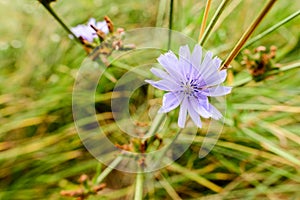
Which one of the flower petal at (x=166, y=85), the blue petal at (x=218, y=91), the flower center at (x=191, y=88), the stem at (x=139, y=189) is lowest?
the stem at (x=139, y=189)

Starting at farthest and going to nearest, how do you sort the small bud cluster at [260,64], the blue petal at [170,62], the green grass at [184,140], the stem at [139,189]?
the green grass at [184,140]
the small bud cluster at [260,64]
the stem at [139,189]
the blue petal at [170,62]

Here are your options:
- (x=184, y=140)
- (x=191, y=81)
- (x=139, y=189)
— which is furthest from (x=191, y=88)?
(x=184, y=140)

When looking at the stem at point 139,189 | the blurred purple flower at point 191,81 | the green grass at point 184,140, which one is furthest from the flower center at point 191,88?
the green grass at point 184,140

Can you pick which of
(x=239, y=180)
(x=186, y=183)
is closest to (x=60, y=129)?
(x=186, y=183)

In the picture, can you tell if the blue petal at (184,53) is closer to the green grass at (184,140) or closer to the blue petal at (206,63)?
the blue petal at (206,63)

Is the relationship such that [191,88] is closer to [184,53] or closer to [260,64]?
[184,53]

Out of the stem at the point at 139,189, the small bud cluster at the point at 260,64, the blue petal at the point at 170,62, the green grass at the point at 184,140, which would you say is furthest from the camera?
the green grass at the point at 184,140

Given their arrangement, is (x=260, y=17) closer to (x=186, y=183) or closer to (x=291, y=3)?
(x=186, y=183)
